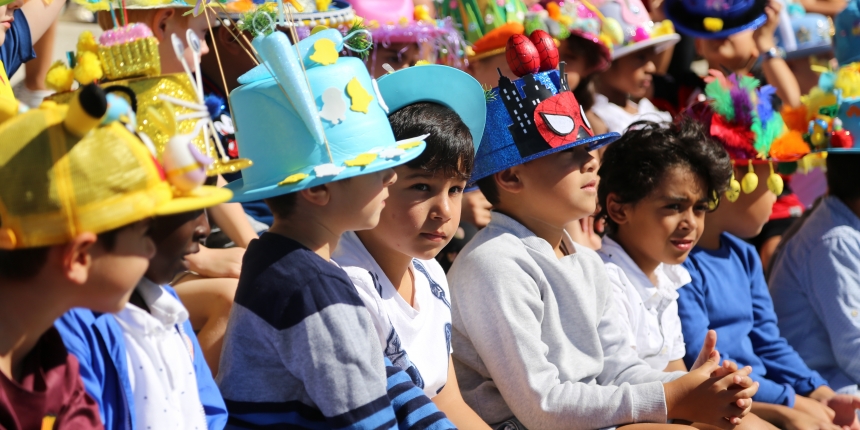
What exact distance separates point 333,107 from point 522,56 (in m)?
0.99

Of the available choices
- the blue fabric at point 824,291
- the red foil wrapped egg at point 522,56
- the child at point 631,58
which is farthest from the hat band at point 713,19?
the red foil wrapped egg at point 522,56

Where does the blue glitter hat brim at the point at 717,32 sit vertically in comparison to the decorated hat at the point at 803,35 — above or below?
above

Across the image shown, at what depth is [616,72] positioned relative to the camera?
520cm

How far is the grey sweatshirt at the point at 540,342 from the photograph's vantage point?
267 cm

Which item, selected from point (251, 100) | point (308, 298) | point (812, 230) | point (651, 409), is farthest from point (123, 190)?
point (812, 230)

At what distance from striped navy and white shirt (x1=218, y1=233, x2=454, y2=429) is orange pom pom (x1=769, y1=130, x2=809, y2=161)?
8.28ft

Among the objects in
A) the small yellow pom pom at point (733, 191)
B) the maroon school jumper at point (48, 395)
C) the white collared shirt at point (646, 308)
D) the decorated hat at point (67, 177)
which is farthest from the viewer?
the small yellow pom pom at point (733, 191)

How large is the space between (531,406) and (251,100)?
1198mm

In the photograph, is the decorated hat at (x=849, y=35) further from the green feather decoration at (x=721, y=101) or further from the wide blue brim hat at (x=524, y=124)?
the wide blue brim hat at (x=524, y=124)

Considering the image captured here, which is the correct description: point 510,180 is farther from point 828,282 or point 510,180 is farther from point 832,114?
point 832,114

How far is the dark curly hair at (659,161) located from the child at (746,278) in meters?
0.38

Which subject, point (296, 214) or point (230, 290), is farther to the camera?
point (230, 290)

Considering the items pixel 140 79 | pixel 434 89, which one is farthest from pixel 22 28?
pixel 434 89

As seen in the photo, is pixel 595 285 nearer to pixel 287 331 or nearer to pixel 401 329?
pixel 401 329
